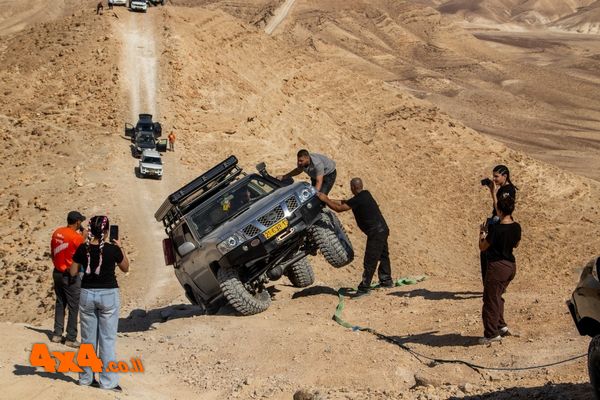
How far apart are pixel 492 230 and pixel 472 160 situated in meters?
22.9

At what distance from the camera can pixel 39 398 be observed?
24.3 ft

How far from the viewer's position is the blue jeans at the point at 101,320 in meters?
8.27

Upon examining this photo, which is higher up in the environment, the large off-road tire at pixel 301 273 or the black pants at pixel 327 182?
the black pants at pixel 327 182

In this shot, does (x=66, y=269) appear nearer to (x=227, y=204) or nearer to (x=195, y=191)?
(x=227, y=204)

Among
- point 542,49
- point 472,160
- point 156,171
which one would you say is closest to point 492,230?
point 156,171

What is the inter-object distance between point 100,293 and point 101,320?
29 cm

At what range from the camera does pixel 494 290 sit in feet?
32.4

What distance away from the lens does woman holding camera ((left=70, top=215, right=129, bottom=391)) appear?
27.0 feet

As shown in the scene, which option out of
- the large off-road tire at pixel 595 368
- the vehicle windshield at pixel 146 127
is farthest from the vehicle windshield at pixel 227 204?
the vehicle windshield at pixel 146 127

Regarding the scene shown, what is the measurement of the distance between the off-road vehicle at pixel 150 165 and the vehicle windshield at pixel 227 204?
42.5ft

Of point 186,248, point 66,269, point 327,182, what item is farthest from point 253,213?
point 66,269

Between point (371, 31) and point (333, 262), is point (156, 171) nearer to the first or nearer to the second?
point (333, 262)

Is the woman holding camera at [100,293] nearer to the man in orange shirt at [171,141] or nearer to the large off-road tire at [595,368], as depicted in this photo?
the large off-road tire at [595,368]

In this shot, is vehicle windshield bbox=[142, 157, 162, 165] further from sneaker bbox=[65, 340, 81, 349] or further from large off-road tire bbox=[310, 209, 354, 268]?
sneaker bbox=[65, 340, 81, 349]
